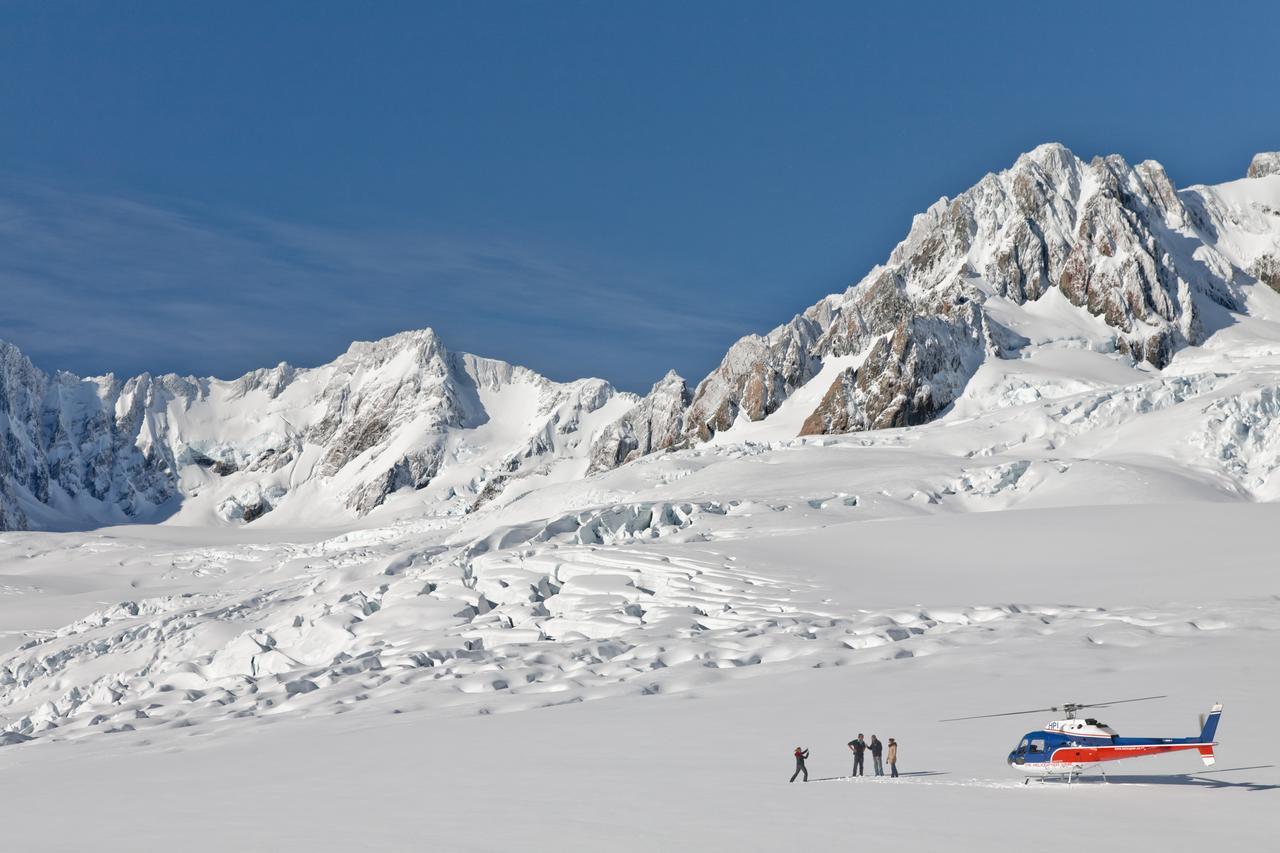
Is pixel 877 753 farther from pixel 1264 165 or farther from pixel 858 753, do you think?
pixel 1264 165

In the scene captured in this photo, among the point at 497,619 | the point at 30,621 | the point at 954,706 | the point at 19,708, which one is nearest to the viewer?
the point at 954,706

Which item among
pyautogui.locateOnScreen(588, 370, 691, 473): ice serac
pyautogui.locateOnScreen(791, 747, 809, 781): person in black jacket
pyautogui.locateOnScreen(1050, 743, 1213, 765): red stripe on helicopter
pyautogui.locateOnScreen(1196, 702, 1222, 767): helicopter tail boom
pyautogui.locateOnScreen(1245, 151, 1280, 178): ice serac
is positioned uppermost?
pyautogui.locateOnScreen(1245, 151, 1280, 178): ice serac

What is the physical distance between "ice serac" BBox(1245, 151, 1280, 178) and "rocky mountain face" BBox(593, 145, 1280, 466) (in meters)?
0.22

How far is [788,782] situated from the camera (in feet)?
70.9

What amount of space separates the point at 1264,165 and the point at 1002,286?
188 ft

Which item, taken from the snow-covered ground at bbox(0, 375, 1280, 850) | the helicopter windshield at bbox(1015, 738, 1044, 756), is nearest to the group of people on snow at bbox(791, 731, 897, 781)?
the snow-covered ground at bbox(0, 375, 1280, 850)

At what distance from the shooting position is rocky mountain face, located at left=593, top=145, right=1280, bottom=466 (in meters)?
136

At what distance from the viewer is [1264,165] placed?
181 meters

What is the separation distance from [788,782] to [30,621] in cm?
7374

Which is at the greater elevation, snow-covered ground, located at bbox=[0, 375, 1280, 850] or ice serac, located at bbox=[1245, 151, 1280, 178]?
ice serac, located at bbox=[1245, 151, 1280, 178]

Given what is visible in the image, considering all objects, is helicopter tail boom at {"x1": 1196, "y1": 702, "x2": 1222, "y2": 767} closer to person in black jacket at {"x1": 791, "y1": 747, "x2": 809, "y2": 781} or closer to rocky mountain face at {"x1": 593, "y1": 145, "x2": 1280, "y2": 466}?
person in black jacket at {"x1": 791, "y1": 747, "x2": 809, "y2": 781}

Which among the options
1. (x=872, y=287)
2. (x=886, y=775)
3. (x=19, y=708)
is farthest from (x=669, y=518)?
(x=872, y=287)

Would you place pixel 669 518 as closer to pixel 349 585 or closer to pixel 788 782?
pixel 349 585

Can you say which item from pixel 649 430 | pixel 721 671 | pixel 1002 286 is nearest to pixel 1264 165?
pixel 1002 286
